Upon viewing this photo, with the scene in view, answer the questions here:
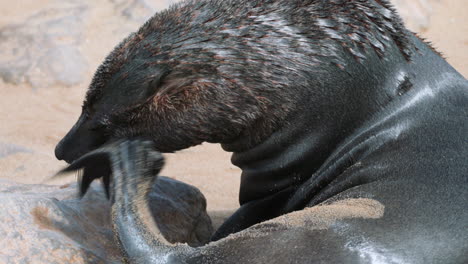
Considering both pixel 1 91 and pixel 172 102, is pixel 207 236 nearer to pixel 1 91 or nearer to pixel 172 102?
pixel 172 102

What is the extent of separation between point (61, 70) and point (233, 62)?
4.36 meters

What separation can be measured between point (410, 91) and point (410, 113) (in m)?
0.12

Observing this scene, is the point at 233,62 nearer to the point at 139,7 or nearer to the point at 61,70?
the point at 61,70

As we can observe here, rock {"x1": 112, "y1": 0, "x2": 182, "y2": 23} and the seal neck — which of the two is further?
rock {"x1": 112, "y1": 0, "x2": 182, "y2": 23}

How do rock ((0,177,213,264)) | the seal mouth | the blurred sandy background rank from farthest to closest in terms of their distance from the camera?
the blurred sandy background
the seal mouth
rock ((0,177,213,264))

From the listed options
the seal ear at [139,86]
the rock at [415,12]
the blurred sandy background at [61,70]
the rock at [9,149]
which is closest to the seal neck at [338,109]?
the seal ear at [139,86]

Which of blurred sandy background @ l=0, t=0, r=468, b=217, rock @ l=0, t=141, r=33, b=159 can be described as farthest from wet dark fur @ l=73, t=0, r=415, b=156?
rock @ l=0, t=141, r=33, b=159

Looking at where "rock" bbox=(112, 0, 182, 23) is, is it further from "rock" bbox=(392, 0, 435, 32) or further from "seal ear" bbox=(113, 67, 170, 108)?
"seal ear" bbox=(113, 67, 170, 108)

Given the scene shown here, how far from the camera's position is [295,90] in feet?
10.9

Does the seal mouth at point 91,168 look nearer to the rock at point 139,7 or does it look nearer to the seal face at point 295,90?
the seal face at point 295,90

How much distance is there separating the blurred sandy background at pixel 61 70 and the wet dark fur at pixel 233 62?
4.93 feet

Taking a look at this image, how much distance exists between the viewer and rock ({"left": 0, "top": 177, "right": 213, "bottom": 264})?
9.48 feet

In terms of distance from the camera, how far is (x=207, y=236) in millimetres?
4031

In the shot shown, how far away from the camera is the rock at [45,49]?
23.7 feet
